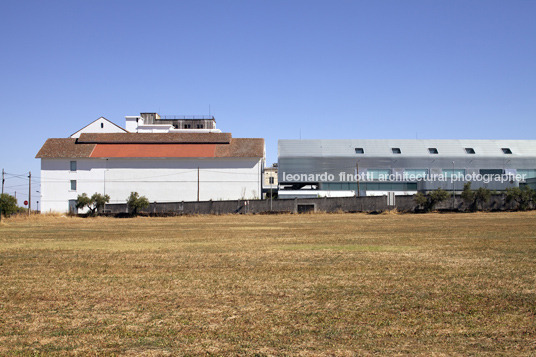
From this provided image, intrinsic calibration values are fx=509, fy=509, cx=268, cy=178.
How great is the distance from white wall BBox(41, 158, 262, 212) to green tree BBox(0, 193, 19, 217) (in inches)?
1239

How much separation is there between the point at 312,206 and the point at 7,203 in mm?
36199

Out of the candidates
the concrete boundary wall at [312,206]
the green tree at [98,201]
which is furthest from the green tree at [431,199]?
the green tree at [98,201]

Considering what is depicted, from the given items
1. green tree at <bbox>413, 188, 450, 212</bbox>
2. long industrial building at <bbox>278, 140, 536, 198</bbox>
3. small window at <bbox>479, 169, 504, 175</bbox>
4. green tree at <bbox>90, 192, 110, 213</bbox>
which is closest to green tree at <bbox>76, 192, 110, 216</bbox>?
green tree at <bbox>90, 192, 110, 213</bbox>

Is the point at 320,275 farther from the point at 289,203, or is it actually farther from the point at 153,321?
the point at 289,203

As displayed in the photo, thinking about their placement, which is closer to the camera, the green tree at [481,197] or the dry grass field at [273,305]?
the dry grass field at [273,305]

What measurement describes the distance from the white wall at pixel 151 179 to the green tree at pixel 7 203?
31479 mm

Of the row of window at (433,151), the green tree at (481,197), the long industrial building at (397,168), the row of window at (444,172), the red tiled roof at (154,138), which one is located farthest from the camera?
the row of window at (433,151)

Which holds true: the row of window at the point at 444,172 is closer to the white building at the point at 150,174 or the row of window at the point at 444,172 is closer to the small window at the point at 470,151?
the small window at the point at 470,151

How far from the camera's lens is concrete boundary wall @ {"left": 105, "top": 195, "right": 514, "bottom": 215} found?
2625 inches

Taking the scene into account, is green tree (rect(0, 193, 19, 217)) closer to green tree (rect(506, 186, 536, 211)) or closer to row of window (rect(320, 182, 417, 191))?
row of window (rect(320, 182, 417, 191))

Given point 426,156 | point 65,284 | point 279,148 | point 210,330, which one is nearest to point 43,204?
point 279,148

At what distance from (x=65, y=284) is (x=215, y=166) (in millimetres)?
71013

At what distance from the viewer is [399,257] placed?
643 inches

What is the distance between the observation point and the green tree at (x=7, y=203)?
4964cm
